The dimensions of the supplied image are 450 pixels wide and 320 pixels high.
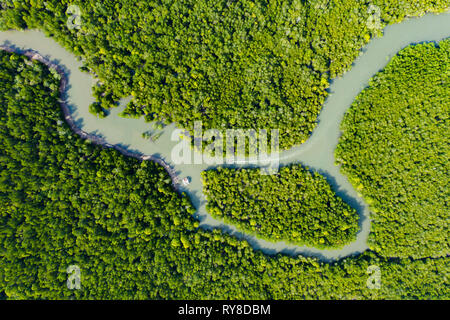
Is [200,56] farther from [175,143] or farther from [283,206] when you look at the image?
[283,206]

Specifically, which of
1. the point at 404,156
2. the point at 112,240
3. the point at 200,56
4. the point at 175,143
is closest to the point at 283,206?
the point at 175,143

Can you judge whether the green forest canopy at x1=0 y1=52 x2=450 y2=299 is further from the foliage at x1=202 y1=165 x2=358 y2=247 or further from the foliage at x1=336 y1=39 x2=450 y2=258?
the foliage at x1=336 y1=39 x2=450 y2=258

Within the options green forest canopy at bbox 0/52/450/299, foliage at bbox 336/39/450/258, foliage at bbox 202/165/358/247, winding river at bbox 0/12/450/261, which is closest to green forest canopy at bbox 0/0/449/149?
winding river at bbox 0/12/450/261

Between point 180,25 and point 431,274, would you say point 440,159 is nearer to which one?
point 431,274

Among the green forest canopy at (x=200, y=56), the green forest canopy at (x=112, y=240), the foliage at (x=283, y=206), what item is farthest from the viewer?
the green forest canopy at (x=200, y=56)

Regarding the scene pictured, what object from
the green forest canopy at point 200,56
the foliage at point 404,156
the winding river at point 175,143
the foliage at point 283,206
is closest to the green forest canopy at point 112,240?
the winding river at point 175,143

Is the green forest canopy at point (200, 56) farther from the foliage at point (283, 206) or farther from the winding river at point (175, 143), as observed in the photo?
the foliage at point (283, 206)
